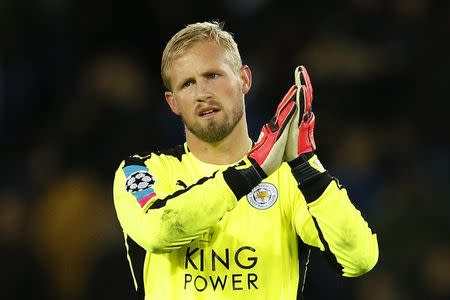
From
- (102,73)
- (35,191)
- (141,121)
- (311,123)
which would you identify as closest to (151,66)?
(102,73)

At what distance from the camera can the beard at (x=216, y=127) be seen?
13.5ft

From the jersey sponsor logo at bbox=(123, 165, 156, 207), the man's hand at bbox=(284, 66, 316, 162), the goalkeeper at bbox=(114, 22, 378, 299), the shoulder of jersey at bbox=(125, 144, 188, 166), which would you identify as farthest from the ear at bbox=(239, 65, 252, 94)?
the jersey sponsor logo at bbox=(123, 165, 156, 207)

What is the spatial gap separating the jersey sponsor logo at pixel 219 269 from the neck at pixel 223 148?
0.46 m

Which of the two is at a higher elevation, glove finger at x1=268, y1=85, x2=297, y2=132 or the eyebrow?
the eyebrow

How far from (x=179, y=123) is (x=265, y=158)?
139 inches

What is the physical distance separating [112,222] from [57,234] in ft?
1.47

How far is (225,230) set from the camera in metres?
4.00

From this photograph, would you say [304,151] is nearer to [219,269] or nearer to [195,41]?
[219,269]

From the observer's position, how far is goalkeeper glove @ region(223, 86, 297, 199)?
12.1 feet

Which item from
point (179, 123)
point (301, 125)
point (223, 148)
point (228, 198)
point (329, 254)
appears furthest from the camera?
point (179, 123)

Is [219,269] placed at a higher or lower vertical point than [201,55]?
lower

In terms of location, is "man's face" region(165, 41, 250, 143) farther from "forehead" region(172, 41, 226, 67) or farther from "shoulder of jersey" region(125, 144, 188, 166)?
"shoulder of jersey" region(125, 144, 188, 166)

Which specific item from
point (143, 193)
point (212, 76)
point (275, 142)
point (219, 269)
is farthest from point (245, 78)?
point (219, 269)

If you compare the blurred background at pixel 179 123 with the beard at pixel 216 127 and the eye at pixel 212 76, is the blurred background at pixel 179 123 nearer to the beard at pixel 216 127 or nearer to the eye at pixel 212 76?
the beard at pixel 216 127
